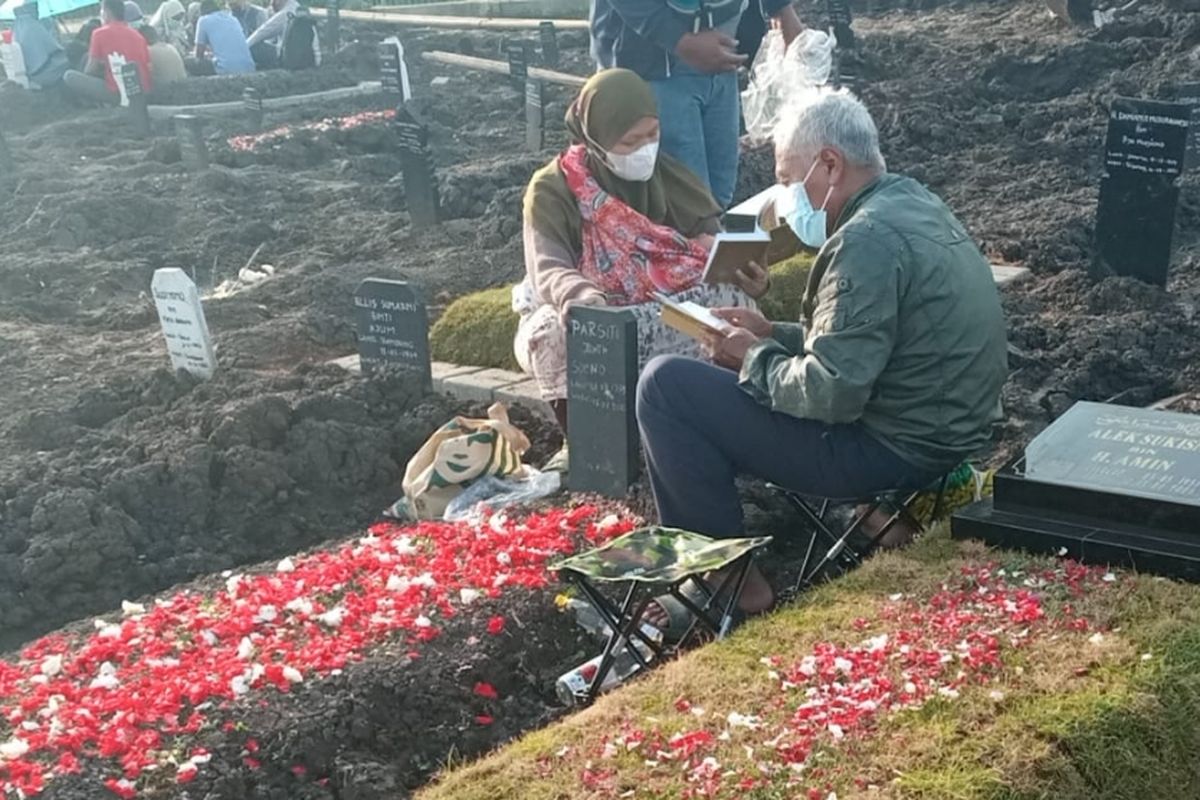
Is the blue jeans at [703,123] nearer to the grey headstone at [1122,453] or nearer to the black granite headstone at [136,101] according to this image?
the grey headstone at [1122,453]

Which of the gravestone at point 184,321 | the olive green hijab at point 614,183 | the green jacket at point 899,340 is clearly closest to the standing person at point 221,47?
the gravestone at point 184,321

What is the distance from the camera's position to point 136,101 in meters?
16.9

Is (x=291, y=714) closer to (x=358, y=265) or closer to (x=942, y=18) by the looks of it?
(x=358, y=265)

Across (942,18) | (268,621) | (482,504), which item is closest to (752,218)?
(482,504)

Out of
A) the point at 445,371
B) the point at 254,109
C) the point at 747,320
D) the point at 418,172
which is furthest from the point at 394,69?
the point at 747,320

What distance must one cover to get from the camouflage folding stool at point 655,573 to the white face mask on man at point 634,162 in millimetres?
1782

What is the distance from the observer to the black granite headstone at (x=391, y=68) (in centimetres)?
1470

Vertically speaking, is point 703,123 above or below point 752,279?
above

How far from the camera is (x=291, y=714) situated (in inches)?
153

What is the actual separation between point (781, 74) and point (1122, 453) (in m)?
5.41

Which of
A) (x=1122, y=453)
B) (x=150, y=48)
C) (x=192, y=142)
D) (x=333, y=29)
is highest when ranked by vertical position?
(x=1122, y=453)

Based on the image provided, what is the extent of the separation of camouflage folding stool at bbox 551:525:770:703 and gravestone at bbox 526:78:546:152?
9.62m

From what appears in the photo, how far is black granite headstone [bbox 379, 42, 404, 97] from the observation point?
48.2 feet

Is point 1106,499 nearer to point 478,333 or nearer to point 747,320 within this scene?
point 747,320
